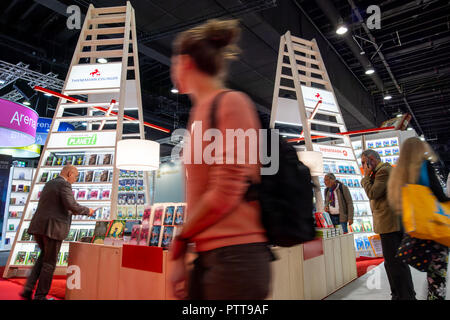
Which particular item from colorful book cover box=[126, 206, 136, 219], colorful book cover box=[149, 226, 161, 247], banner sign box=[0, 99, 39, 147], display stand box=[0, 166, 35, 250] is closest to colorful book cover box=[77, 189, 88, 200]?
colorful book cover box=[126, 206, 136, 219]

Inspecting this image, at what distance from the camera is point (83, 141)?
4.31 meters

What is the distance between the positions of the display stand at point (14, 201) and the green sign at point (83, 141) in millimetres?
6112

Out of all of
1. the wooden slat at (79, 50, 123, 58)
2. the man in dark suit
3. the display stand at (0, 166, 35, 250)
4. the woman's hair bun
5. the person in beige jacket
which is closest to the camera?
the woman's hair bun

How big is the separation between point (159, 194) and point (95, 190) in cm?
1024

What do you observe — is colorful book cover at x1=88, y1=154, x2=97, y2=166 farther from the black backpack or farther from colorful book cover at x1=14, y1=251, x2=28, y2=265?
the black backpack

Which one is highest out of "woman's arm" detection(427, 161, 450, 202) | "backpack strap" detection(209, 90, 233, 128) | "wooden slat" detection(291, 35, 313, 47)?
"wooden slat" detection(291, 35, 313, 47)

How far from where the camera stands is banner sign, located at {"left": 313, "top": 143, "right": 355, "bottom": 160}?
5.86 metres

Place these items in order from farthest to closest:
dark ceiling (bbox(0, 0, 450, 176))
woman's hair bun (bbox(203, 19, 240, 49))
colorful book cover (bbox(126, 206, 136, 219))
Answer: dark ceiling (bbox(0, 0, 450, 176)) → colorful book cover (bbox(126, 206, 136, 219)) → woman's hair bun (bbox(203, 19, 240, 49))

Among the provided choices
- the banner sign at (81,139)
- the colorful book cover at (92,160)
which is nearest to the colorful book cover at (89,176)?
the colorful book cover at (92,160)

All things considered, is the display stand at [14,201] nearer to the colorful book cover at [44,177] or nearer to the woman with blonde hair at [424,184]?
the colorful book cover at [44,177]

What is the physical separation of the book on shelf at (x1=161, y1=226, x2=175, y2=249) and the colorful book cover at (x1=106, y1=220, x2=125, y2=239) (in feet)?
2.17

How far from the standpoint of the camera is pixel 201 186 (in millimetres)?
744

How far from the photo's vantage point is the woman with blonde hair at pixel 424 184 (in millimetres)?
1950

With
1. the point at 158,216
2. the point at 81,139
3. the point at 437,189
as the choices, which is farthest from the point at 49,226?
the point at 437,189
